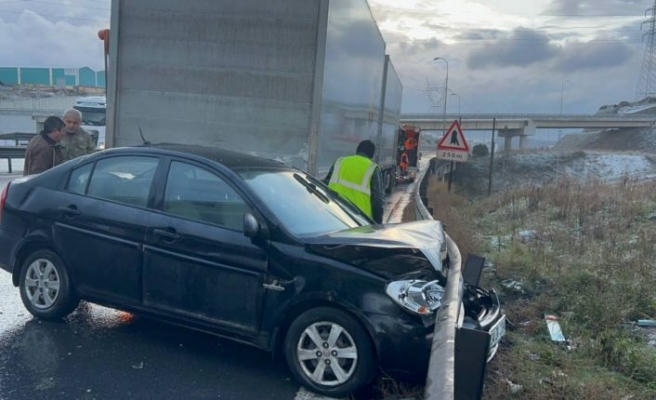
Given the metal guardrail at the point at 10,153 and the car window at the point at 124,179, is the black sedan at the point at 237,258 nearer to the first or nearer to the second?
the car window at the point at 124,179

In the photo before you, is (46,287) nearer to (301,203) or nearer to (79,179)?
(79,179)

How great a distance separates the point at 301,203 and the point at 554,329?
2624 millimetres

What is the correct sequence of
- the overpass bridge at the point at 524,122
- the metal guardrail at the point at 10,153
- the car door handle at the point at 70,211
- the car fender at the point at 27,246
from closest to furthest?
the car door handle at the point at 70,211
the car fender at the point at 27,246
the metal guardrail at the point at 10,153
the overpass bridge at the point at 524,122

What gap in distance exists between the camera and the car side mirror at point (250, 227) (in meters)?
4.63

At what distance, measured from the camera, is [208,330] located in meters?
4.91

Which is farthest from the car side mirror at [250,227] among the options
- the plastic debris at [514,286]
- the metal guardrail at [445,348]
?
the plastic debris at [514,286]

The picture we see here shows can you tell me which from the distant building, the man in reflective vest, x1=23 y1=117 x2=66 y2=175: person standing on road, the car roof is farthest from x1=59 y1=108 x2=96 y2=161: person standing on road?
the distant building

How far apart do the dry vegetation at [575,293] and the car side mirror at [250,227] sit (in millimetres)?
1870

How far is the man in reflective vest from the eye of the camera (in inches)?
292

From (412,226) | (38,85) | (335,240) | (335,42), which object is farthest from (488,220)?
(38,85)

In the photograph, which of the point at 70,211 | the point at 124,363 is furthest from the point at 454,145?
the point at 124,363

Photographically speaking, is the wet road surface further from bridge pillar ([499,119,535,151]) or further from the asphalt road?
bridge pillar ([499,119,535,151])

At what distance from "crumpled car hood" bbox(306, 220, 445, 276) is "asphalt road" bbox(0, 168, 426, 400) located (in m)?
0.96

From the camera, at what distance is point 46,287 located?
221 inches
